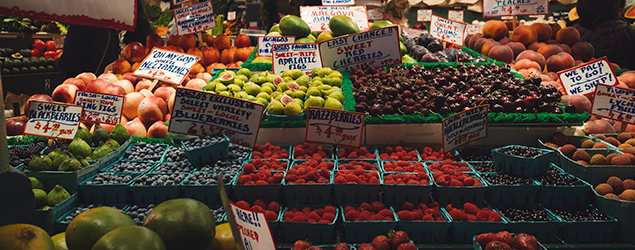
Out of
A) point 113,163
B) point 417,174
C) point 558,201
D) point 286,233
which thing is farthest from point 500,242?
point 113,163

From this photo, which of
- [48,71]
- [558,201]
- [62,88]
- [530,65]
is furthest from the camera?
[48,71]

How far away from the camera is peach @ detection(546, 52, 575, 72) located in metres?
4.58

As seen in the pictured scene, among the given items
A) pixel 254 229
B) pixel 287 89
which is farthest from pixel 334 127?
pixel 254 229

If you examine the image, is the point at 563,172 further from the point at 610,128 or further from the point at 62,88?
the point at 62,88

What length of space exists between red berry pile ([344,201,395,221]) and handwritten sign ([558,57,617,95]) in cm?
248

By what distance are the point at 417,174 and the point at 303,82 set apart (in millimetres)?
1608

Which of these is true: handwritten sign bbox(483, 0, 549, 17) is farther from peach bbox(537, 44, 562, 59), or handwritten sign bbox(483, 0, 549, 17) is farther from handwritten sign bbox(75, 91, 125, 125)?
handwritten sign bbox(75, 91, 125, 125)

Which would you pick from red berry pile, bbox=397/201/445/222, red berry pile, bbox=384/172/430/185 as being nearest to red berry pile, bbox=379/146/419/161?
red berry pile, bbox=384/172/430/185

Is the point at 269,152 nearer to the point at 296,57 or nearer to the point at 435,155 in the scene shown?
the point at 435,155

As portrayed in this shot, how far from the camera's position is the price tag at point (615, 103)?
270 centimetres

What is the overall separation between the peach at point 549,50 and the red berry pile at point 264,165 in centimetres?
405

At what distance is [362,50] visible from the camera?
150 inches

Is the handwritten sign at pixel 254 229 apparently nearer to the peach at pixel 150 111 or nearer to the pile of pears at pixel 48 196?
the pile of pears at pixel 48 196

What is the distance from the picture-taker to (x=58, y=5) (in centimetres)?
97
